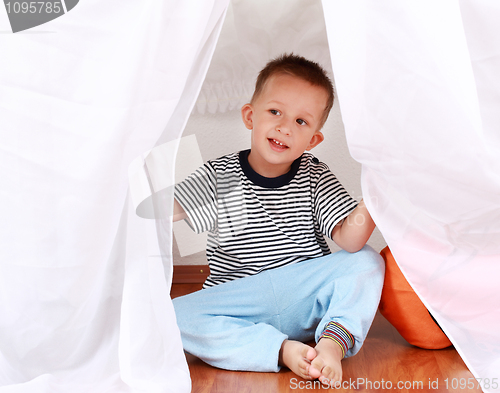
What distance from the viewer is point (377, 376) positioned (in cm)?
77

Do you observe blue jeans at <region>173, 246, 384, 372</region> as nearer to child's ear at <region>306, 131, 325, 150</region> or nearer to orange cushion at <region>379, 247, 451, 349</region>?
orange cushion at <region>379, 247, 451, 349</region>

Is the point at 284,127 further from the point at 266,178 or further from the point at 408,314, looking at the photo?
the point at 408,314

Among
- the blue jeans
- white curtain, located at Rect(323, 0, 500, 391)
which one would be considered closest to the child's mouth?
the blue jeans

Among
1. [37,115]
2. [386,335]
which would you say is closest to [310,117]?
[386,335]

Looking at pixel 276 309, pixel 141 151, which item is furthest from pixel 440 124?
pixel 276 309

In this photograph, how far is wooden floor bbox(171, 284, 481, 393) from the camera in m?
0.73

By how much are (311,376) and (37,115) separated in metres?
0.52

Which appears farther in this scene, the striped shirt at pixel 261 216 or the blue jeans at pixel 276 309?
the striped shirt at pixel 261 216

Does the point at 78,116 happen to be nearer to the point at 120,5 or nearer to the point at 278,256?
the point at 120,5

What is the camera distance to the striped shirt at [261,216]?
3.24 feet

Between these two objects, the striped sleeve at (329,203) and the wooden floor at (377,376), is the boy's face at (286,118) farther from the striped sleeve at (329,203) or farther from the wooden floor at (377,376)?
the wooden floor at (377,376)

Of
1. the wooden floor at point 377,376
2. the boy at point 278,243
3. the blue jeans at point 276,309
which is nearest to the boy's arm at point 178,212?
the boy at point 278,243

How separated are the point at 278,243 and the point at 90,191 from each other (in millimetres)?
484

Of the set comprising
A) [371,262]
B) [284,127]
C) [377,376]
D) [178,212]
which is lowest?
[377,376]
